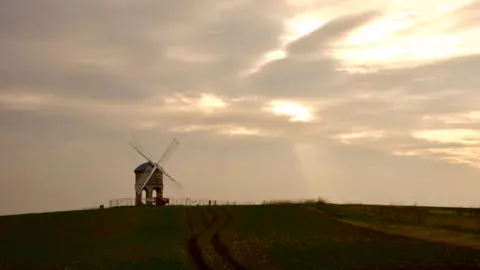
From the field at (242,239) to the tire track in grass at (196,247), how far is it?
0.08m

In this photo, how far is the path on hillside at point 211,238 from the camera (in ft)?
135

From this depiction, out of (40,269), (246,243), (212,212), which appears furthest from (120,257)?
(212,212)

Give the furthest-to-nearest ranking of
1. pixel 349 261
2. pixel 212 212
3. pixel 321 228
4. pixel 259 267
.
Answer: pixel 212 212, pixel 321 228, pixel 349 261, pixel 259 267

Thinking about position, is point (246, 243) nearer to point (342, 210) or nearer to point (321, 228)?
point (321, 228)

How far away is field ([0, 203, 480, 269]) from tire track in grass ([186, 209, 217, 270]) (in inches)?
3.3

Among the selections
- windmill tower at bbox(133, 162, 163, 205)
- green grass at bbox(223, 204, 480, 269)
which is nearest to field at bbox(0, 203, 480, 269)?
green grass at bbox(223, 204, 480, 269)

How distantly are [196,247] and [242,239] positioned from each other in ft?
20.9

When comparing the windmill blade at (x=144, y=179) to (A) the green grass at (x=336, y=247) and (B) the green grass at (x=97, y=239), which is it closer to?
(B) the green grass at (x=97, y=239)

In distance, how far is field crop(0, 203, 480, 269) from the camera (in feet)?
137

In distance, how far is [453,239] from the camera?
169 ft

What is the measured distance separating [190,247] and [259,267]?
14.9 meters

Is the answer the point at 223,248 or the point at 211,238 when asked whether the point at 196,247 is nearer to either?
the point at 223,248

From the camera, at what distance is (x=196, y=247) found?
171ft

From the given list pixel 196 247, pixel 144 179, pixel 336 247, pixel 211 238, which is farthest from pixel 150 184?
pixel 336 247
